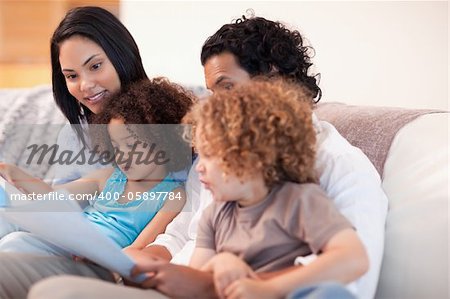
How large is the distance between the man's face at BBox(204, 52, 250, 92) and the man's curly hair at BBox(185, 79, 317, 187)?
0.73 feet

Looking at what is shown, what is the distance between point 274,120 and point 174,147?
1.64 feet

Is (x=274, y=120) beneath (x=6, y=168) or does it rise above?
above

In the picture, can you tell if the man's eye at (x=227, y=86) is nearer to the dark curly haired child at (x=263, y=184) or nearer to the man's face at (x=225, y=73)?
the man's face at (x=225, y=73)

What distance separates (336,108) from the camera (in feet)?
5.14

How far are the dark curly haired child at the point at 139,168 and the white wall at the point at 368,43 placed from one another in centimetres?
54

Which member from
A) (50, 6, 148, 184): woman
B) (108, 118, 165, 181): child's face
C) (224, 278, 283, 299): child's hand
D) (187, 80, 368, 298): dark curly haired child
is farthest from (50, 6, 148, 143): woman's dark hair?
(224, 278, 283, 299): child's hand

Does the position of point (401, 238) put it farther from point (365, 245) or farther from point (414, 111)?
point (414, 111)

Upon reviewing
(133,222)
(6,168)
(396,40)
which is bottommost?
(133,222)

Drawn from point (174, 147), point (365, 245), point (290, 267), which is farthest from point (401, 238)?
point (174, 147)

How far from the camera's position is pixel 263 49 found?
1.31 meters

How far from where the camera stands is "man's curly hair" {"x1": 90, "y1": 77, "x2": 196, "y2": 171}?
4.64ft

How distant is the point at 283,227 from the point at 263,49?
0.44 metres

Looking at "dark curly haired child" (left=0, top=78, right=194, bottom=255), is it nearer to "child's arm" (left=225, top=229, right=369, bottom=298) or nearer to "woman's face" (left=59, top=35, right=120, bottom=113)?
"woman's face" (left=59, top=35, right=120, bottom=113)

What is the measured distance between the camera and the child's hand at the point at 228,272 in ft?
3.06
